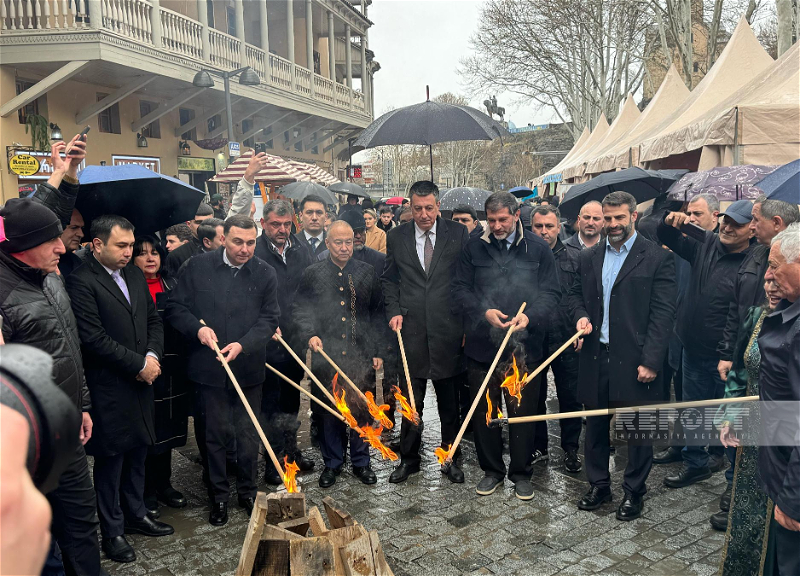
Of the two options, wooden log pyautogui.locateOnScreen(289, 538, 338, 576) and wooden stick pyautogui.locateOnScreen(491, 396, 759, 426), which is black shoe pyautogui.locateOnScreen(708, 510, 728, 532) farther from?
wooden log pyautogui.locateOnScreen(289, 538, 338, 576)

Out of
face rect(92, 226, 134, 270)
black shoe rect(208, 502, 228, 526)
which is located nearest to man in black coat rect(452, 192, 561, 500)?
black shoe rect(208, 502, 228, 526)

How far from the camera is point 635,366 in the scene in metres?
5.01

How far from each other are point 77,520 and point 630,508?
3.75m

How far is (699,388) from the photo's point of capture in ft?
19.0

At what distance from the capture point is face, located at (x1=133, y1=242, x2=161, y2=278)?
525cm

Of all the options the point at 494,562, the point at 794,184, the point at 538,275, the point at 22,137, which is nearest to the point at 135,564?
the point at 494,562

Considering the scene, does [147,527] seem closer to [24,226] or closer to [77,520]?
[77,520]

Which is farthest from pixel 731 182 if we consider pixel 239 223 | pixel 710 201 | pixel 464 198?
pixel 239 223

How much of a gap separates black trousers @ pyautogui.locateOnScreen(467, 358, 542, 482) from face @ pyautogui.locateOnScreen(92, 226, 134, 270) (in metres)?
2.89

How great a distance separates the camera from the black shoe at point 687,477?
5535 millimetres

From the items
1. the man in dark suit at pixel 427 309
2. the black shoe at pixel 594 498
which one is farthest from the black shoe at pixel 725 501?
the man in dark suit at pixel 427 309

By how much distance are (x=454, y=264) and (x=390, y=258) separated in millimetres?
601

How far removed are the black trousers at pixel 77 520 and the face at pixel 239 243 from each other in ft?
5.93

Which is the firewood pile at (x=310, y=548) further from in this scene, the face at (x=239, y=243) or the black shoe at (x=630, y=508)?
the black shoe at (x=630, y=508)
